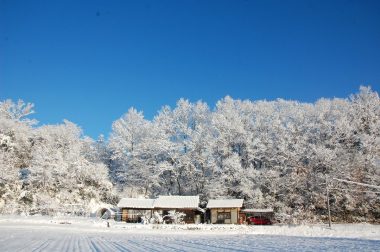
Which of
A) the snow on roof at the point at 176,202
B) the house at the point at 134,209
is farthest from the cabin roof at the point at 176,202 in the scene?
the house at the point at 134,209

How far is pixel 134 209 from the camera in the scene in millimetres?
47969

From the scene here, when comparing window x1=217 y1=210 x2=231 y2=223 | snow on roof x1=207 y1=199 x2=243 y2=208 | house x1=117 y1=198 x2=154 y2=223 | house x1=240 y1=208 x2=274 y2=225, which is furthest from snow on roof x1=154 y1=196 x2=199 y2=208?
house x1=240 y1=208 x2=274 y2=225

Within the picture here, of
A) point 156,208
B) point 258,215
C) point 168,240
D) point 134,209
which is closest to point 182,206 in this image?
point 156,208

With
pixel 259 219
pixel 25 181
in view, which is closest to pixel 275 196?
pixel 259 219

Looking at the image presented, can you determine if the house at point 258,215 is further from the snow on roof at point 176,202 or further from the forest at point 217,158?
the snow on roof at point 176,202

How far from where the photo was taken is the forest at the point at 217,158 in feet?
150

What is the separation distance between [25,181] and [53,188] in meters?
3.63

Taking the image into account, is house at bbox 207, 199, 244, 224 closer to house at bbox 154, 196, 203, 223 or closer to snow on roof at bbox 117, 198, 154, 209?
house at bbox 154, 196, 203, 223

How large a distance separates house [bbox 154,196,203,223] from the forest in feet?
12.8

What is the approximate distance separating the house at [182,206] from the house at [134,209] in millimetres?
1067

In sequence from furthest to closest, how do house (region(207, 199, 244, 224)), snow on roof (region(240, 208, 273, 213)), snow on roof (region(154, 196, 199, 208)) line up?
snow on roof (region(240, 208, 273, 213)) < snow on roof (region(154, 196, 199, 208)) < house (region(207, 199, 244, 224))

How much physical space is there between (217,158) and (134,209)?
45.4ft

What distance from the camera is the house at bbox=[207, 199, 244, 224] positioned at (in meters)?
Answer: 46.9

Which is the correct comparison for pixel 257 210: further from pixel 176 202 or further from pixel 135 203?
pixel 135 203
